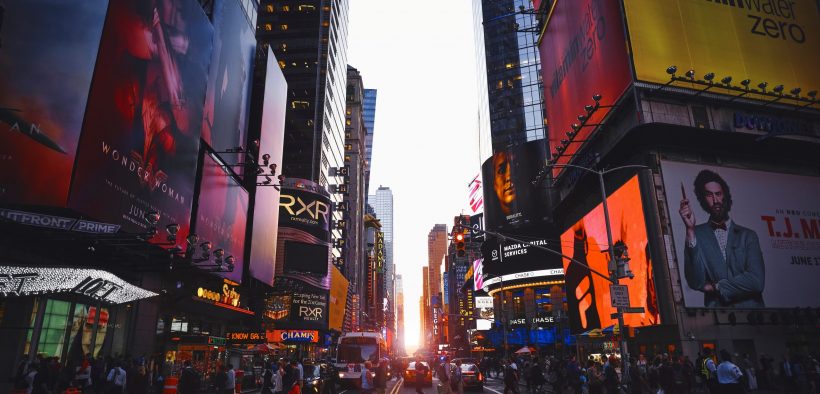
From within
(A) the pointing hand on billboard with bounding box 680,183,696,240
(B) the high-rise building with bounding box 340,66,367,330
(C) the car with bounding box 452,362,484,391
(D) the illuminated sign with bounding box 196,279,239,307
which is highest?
(B) the high-rise building with bounding box 340,66,367,330

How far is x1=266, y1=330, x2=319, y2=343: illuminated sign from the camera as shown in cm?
6375

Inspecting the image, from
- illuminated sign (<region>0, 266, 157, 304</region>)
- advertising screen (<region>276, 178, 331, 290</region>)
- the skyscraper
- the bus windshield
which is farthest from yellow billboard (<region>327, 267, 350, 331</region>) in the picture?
illuminated sign (<region>0, 266, 157, 304</region>)

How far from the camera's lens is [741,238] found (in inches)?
1146

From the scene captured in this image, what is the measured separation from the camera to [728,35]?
1302 inches

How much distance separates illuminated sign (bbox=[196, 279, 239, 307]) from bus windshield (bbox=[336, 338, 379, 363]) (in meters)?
9.23

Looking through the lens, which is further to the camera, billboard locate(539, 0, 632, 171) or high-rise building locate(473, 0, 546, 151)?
high-rise building locate(473, 0, 546, 151)

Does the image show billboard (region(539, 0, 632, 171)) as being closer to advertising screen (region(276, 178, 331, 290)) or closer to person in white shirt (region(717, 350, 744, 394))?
person in white shirt (region(717, 350, 744, 394))

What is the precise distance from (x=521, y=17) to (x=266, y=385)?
99.9 m

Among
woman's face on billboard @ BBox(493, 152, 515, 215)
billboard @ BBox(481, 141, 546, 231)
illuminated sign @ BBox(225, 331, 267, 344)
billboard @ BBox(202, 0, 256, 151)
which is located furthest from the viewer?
woman's face on billboard @ BBox(493, 152, 515, 215)

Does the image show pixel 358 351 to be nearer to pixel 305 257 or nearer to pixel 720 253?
pixel 720 253

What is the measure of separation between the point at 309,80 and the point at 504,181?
44.4m

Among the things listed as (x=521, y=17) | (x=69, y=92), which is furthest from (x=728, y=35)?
(x=521, y=17)

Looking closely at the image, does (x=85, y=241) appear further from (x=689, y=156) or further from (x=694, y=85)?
(x=694, y=85)

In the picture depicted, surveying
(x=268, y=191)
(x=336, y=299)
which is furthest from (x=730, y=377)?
(x=336, y=299)
